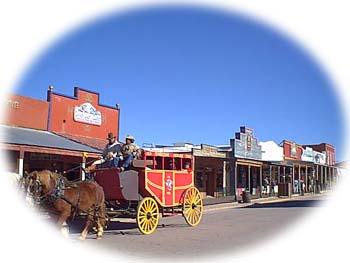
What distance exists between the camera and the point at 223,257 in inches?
309

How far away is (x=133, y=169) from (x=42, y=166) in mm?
10428

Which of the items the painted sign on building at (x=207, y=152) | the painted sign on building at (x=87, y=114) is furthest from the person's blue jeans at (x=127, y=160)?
the painted sign on building at (x=207, y=152)

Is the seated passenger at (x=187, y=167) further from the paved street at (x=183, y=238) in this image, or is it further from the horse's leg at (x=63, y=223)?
the horse's leg at (x=63, y=223)

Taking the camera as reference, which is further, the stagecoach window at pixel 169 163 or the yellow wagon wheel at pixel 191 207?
the yellow wagon wheel at pixel 191 207

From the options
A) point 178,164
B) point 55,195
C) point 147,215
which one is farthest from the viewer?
point 178,164

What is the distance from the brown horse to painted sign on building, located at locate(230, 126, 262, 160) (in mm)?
20004

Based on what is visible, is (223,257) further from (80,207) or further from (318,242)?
(80,207)

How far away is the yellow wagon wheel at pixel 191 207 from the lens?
1280 cm

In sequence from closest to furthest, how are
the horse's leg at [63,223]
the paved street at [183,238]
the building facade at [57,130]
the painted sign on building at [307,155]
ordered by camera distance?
the paved street at [183,238] < the horse's leg at [63,223] < the building facade at [57,130] < the painted sign on building at [307,155]

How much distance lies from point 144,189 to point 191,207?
7.78ft

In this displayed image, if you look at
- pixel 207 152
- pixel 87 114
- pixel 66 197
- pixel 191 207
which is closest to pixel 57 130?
pixel 87 114

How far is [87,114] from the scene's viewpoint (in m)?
23.6

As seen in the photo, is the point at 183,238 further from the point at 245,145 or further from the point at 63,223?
the point at 245,145

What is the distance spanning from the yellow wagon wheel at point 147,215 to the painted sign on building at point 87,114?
40.6 feet
